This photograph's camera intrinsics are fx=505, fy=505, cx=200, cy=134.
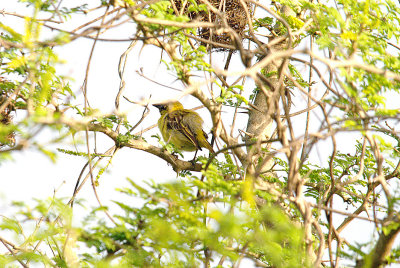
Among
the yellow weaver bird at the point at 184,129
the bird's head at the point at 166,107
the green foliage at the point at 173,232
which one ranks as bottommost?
the green foliage at the point at 173,232

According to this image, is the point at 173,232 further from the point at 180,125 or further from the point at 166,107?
the point at 166,107

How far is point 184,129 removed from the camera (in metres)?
5.81

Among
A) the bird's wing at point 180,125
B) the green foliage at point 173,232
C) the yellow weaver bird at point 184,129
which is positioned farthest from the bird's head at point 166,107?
the green foliage at point 173,232

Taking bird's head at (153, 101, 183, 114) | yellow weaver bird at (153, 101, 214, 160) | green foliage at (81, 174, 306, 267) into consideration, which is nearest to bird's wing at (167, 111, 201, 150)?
yellow weaver bird at (153, 101, 214, 160)

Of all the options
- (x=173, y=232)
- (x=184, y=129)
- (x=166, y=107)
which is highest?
(x=166, y=107)

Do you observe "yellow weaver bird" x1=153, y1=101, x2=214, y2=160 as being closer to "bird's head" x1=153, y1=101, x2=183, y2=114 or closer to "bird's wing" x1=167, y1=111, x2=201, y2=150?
"bird's wing" x1=167, y1=111, x2=201, y2=150

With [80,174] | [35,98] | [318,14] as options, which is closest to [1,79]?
[35,98]

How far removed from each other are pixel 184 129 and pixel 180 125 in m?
0.10

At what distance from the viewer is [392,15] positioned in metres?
3.78

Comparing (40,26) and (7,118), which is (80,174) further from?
(40,26)

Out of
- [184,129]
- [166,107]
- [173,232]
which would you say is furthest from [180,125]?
[173,232]

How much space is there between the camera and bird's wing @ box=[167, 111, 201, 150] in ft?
18.6

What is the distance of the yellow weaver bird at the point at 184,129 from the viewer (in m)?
5.69

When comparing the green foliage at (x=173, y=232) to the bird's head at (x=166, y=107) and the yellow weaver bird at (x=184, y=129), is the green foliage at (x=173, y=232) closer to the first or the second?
the yellow weaver bird at (x=184, y=129)
